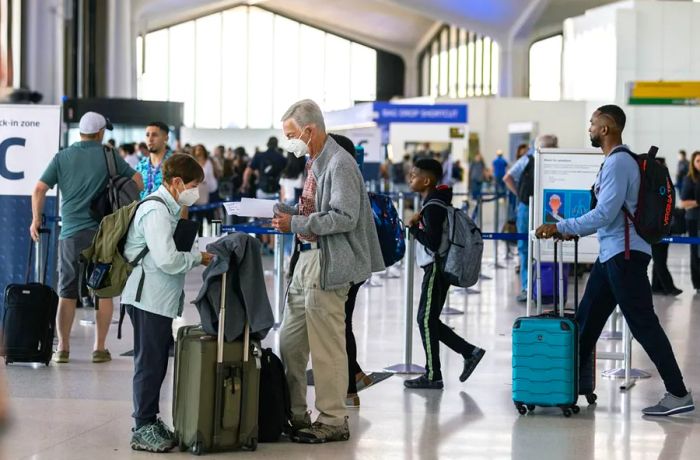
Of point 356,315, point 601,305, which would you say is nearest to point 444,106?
point 356,315

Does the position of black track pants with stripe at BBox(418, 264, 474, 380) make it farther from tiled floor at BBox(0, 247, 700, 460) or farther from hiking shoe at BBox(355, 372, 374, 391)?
hiking shoe at BBox(355, 372, 374, 391)

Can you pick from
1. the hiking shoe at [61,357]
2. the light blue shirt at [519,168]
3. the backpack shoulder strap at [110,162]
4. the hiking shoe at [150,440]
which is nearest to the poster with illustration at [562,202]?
the backpack shoulder strap at [110,162]

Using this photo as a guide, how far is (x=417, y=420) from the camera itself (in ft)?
21.6

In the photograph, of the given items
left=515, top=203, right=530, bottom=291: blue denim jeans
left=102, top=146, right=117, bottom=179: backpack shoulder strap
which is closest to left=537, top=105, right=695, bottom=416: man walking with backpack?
left=102, top=146, right=117, bottom=179: backpack shoulder strap

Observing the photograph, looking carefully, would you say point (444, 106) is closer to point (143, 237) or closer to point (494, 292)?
point (494, 292)

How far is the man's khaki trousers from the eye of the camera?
5.85m

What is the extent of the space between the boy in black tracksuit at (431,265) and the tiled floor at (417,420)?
0.54 feet

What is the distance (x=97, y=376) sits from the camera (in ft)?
25.7

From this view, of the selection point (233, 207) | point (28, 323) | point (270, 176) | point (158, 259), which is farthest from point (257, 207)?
point (270, 176)

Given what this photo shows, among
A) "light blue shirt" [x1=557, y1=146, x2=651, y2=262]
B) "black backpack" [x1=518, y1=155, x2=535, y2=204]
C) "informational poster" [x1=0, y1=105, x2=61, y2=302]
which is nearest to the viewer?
"light blue shirt" [x1=557, y1=146, x2=651, y2=262]

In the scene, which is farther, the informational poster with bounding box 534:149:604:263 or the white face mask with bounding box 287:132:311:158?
the informational poster with bounding box 534:149:604:263

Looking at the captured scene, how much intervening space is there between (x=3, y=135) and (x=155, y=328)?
13.3ft

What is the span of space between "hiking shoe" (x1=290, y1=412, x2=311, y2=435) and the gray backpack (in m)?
1.64

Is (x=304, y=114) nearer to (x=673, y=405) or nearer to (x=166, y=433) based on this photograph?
(x=166, y=433)
